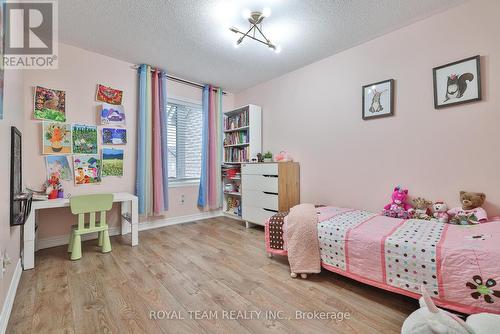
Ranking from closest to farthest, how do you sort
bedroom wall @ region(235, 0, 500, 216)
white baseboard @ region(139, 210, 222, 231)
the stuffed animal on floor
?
the stuffed animal on floor
bedroom wall @ region(235, 0, 500, 216)
white baseboard @ region(139, 210, 222, 231)

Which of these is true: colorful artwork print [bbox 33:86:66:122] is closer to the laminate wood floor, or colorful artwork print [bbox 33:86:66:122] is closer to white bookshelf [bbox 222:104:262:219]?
the laminate wood floor

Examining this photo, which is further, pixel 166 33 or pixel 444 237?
pixel 166 33

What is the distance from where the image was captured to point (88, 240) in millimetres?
2766

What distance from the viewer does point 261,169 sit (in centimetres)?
317

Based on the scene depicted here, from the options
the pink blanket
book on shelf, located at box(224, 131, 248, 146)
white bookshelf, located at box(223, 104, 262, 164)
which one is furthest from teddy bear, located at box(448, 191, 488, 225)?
book on shelf, located at box(224, 131, 248, 146)

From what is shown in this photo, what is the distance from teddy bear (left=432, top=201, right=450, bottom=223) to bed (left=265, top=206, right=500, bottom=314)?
0.12 metres

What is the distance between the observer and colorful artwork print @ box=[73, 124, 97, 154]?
267 cm

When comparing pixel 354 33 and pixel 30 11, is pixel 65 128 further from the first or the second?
pixel 354 33

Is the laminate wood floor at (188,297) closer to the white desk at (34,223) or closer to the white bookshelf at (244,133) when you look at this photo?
the white desk at (34,223)

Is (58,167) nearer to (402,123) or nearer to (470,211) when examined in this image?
(402,123)

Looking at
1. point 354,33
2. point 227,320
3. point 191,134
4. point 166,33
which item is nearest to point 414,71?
point 354,33

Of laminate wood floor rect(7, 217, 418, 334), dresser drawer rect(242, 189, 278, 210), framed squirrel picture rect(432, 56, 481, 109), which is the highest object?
framed squirrel picture rect(432, 56, 481, 109)

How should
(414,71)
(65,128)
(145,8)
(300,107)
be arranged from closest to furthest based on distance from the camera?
(145,8), (414,71), (65,128), (300,107)

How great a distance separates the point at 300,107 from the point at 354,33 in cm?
109
